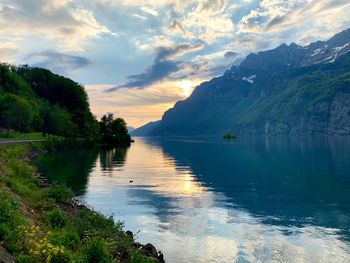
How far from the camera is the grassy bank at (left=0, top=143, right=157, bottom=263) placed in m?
21.3

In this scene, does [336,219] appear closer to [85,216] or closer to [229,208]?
[229,208]

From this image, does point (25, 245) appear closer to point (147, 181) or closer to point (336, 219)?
point (336, 219)

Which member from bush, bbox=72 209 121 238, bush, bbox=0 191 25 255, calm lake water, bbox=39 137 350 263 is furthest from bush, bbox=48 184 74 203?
bush, bbox=0 191 25 255

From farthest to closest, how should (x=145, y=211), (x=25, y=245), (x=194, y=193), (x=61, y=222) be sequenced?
1. (x=194, y=193)
2. (x=145, y=211)
3. (x=61, y=222)
4. (x=25, y=245)

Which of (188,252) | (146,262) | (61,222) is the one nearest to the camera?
(146,262)

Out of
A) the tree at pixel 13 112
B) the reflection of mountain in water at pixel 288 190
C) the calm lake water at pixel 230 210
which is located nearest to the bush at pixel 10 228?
the calm lake water at pixel 230 210

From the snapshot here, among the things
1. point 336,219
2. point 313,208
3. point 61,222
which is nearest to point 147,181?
point 313,208

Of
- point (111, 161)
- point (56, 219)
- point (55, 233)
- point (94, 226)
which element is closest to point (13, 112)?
point (111, 161)

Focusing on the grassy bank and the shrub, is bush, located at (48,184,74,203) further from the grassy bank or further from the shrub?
Answer: the shrub

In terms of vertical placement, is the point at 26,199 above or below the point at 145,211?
above

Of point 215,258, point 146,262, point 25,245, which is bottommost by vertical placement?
point 215,258

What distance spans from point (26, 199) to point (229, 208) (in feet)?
85.5

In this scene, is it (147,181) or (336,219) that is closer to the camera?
(336,219)

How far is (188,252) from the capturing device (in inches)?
1350
